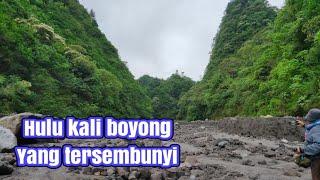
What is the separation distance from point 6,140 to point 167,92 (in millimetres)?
63603

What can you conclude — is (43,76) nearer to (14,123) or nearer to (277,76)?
(277,76)

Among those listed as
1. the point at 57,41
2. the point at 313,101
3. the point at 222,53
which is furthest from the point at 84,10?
the point at 313,101

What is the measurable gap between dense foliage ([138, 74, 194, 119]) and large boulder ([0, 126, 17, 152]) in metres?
48.9

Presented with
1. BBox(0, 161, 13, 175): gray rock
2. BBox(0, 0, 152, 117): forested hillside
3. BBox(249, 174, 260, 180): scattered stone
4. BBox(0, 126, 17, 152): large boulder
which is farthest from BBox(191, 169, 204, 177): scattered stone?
BBox(0, 0, 152, 117): forested hillside

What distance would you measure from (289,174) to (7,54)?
48.7 ft

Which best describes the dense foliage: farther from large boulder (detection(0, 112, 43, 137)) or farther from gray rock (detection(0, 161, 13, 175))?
gray rock (detection(0, 161, 13, 175))

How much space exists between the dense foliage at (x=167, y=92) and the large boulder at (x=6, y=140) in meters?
48.9

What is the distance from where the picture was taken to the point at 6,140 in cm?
800

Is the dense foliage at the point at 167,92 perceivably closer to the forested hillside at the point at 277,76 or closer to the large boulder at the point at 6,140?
the forested hillside at the point at 277,76

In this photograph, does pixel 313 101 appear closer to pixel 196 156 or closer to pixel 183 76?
pixel 196 156

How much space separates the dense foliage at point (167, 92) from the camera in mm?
62062

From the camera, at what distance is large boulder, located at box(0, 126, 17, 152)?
7867 mm

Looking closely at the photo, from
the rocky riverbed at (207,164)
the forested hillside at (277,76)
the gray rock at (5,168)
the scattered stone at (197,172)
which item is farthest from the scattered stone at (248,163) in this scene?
the forested hillside at (277,76)

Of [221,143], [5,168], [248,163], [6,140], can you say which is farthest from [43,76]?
[5,168]
